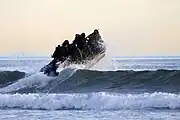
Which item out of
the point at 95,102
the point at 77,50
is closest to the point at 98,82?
the point at 77,50

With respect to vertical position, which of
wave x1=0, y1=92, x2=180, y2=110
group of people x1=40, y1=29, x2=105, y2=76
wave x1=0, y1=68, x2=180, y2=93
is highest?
group of people x1=40, y1=29, x2=105, y2=76

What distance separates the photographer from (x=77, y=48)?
20438mm

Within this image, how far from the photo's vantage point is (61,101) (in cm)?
1450

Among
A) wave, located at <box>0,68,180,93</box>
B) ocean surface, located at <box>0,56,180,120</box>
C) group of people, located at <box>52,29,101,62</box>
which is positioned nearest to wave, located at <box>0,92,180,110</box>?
ocean surface, located at <box>0,56,180,120</box>

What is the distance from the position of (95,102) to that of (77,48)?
21.5ft

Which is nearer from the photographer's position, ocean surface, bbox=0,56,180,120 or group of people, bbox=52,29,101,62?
ocean surface, bbox=0,56,180,120

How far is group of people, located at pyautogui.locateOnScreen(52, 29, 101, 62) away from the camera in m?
20.4

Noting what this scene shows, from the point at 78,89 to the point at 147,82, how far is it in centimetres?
314

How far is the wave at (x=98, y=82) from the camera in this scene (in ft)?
61.3

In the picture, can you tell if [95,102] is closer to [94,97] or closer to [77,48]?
[94,97]

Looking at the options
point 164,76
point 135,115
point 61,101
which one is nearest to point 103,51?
point 164,76

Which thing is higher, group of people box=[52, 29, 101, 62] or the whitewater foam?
group of people box=[52, 29, 101, 62]

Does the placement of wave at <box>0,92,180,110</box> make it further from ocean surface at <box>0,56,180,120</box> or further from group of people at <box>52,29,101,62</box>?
group of people at <box>52,29,101,62</box>

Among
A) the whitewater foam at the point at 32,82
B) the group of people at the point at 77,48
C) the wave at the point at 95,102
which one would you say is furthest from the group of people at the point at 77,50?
the wave at the point at 95,102
